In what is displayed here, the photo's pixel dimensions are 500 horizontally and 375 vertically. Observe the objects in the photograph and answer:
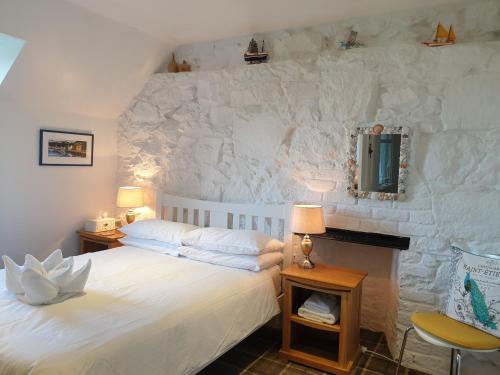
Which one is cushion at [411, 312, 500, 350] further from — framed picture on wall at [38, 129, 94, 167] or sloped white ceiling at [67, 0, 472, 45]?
framed picture on wall at [38, 129, 94, 167]

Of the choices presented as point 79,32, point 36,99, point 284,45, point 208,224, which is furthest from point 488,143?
point 36,99

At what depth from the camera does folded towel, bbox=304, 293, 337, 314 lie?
279 cm

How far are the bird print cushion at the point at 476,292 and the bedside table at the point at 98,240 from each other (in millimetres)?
2988

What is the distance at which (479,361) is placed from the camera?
2.59m

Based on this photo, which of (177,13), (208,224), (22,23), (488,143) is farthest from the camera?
(208,224)

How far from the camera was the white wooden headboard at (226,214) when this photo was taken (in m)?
3.38

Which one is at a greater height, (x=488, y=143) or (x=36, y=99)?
(x=36, y=99)

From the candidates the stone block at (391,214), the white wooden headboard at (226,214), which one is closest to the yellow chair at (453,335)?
the stone block at (391,214)

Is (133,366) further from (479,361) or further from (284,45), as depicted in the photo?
(284,45)

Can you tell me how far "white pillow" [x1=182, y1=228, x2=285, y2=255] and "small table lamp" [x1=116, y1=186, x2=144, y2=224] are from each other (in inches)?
41.1

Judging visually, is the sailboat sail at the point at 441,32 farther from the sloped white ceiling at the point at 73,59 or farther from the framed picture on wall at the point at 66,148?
the framed picture on wall at the point at 66,148

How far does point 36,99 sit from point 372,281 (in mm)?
3466

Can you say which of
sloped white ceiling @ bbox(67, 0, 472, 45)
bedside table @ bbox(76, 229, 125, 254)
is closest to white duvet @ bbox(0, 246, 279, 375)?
bedside table @ bbox(76, 229, 125, 254)

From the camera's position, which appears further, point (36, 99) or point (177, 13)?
point (36, 99)
